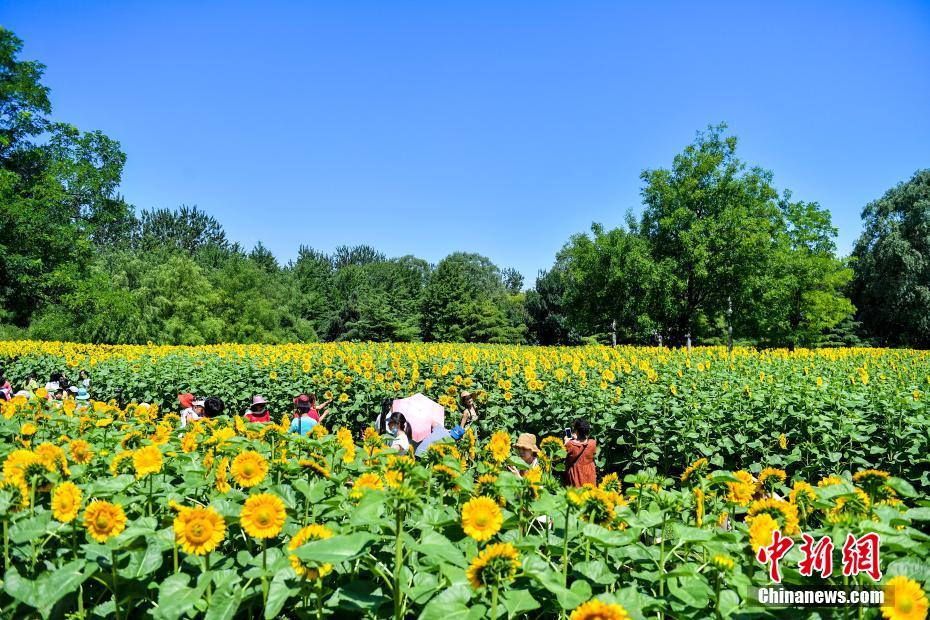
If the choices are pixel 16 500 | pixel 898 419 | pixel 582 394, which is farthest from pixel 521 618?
pixel 582 394

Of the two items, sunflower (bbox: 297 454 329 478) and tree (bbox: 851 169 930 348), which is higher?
tree (bbox: 851 169 930 348)

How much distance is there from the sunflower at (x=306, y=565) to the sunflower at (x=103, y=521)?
Result: 507 mm

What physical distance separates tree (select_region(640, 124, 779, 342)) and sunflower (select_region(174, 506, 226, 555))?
82.3 feet

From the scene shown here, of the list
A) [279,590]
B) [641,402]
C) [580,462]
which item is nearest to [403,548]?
[279,590]

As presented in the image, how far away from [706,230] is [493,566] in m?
27.2

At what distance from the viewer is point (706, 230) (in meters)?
25.6

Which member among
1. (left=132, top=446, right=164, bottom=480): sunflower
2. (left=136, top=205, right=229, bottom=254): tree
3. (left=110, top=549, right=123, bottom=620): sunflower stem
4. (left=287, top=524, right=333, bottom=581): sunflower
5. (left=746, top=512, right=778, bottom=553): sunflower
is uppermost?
(left=136, top=205, right=229, bottom=254): tree

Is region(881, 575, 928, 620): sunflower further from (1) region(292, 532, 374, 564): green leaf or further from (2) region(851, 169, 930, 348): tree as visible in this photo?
(2) region(851, 169, 930, 348): tree

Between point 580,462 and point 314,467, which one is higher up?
point 314,467

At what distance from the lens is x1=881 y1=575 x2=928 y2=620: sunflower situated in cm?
110

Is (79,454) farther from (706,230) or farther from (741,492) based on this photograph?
(706,230)

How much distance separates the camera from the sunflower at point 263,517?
4.69 ft

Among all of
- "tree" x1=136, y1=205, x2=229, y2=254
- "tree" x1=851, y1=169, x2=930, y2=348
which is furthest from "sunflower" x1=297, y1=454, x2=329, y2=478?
"tree" x1=136, y1=205, x2=229, y2=254

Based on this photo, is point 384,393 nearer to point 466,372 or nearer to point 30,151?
point 466,372
